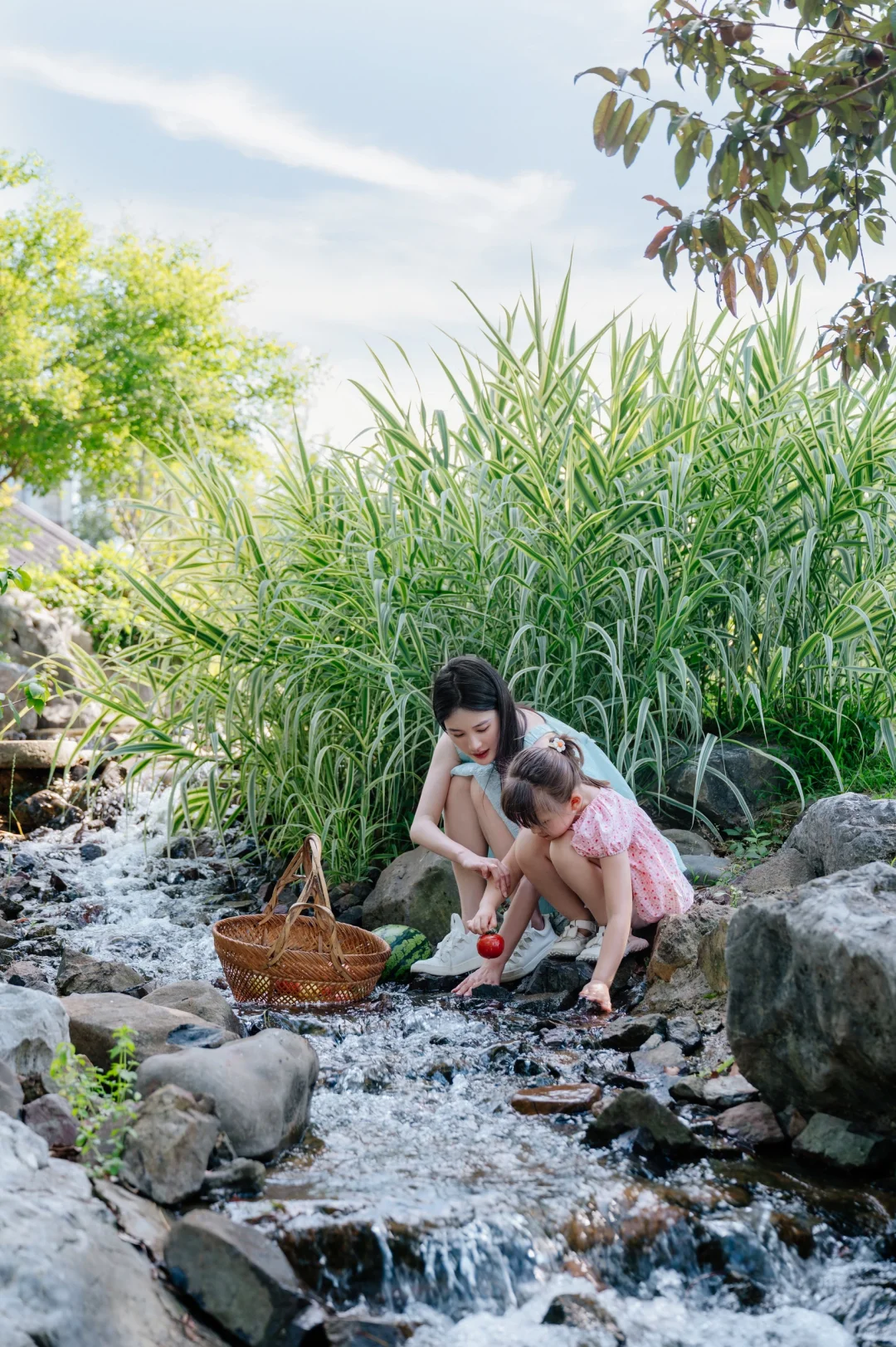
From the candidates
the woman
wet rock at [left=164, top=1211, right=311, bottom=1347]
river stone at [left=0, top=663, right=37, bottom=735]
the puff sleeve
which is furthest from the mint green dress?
river stone at [left=0, top=663, right=37, bottom=735]

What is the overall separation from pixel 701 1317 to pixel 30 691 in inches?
78.8

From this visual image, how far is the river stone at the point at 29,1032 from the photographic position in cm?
194

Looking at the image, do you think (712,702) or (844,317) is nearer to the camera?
(844,317)

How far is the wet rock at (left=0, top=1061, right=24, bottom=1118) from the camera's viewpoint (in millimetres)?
1762

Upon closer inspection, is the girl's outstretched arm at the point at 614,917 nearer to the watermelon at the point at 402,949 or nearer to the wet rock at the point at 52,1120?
the watermelon at the point at 402,949

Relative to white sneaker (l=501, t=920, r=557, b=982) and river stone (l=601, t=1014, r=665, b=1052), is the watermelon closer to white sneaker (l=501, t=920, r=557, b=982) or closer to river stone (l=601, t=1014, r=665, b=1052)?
white sneaker (l=501, t=920, r=557, b=982)

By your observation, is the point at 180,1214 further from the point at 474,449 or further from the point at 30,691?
the point at 474,449

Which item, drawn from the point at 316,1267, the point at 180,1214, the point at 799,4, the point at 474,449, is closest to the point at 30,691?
the point at 180,1214

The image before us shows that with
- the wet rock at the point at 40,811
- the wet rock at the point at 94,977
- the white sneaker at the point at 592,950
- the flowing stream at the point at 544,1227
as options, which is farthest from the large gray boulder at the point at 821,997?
the wet rock at the point at 40,811

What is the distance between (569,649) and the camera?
3674 mm

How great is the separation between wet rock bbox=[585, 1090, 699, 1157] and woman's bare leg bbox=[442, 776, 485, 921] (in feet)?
4.22

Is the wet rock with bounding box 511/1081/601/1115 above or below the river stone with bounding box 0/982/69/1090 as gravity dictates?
below

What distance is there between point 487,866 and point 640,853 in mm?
414

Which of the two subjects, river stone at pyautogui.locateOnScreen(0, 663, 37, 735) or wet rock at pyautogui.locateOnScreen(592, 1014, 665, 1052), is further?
river stone at pyautogui.locateOnScreen(0, 663, 37, 735)
